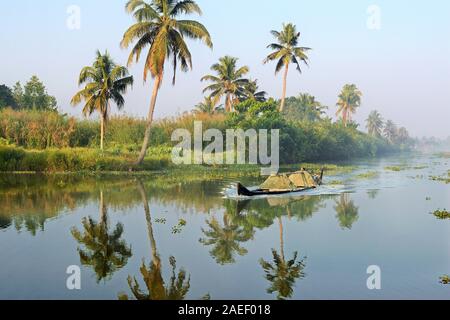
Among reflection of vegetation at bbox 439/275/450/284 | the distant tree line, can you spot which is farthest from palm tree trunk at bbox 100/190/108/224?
the distant tree line

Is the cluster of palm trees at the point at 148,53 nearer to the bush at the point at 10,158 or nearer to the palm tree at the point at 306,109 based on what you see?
the bush at the point at 10,158

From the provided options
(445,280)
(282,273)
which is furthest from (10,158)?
(445,280)

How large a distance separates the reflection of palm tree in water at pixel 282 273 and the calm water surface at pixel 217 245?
0.02 meters

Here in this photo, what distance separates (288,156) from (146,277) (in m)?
38.6

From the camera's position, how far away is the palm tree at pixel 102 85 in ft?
104

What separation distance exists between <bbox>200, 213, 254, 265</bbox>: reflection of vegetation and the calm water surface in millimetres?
29

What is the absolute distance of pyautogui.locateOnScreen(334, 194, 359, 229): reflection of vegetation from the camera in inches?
536

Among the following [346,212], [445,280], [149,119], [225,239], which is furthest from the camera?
[149,119]

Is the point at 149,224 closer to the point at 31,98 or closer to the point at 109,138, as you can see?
the point at 109,138

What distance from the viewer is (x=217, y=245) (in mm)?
10797

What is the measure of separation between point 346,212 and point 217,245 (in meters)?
6.74

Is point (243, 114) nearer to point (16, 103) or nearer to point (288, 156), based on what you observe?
point (288, 156)

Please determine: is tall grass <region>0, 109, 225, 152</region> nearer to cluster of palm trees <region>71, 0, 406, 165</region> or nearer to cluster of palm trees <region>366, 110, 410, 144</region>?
cluster of palm trees <region>71, 0, 406, 165</region>
